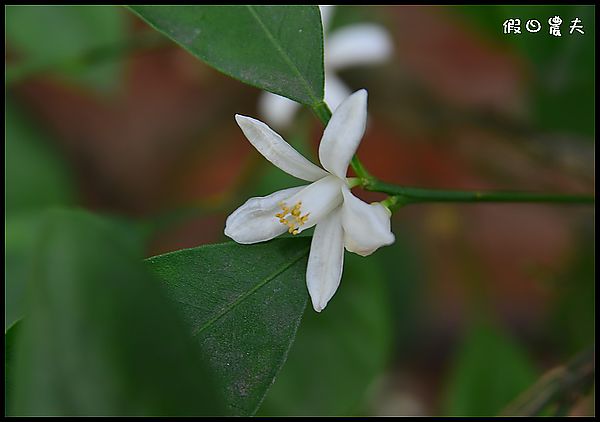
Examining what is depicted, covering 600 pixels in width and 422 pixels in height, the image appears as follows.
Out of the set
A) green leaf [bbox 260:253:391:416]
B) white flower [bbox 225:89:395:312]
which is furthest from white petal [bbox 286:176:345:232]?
green leaf [bbox 260:253:391:416]

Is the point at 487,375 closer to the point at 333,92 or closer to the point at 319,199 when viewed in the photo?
the point at 333,92

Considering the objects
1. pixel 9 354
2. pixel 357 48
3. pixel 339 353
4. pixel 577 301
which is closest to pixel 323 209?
pixel 9 354

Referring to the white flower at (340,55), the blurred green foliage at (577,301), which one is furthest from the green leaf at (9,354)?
the blurred green foliage at (577,301)

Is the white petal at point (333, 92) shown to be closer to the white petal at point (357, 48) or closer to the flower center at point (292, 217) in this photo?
the white petal at point (357, 48)

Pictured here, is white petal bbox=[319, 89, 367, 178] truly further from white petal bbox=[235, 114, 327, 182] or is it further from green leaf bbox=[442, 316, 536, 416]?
green leaf bbox=[442, 316, 536, 416]

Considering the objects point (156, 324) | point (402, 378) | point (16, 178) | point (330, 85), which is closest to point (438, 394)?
point (402, 378)
